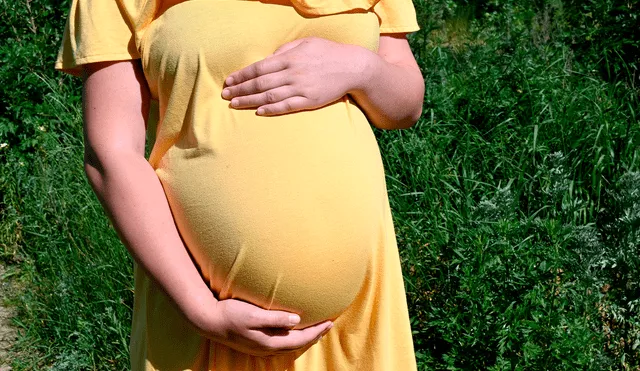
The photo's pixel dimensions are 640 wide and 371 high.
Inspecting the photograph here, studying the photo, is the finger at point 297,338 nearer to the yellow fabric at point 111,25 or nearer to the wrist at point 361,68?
the wrist at point 361,68

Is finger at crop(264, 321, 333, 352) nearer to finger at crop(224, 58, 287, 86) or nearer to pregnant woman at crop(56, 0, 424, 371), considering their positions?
pregnant woman at crop(56, 0, 424, 371)

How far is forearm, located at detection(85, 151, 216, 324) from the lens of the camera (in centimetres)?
153

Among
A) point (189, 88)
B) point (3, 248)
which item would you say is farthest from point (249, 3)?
point (3, 248)

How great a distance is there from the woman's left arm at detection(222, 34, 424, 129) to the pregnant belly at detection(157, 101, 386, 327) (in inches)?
1.2

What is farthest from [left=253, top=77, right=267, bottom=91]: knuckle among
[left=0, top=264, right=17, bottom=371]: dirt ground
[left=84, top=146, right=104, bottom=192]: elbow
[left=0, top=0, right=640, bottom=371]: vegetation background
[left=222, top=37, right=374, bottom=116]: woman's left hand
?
[left=0, top=264, right=17, bottom=371]: dirt ground

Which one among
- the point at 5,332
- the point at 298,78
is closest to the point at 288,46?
the point at 298,78

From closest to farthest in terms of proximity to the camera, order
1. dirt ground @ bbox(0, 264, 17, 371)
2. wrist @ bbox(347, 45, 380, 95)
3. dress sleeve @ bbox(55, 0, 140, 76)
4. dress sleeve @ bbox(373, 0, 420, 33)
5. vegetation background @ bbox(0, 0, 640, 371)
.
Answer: dress sleeve @ bbox(55, 0, 140, 76)
wrist @ bbox(347, 45, 380, 95)
dress sleeve @ bbox(373, 0, 420, 33)
vegetation background @ bbox(0, 0, 640, 371)
dirt ground @ bbox(0, 264, 17, 371)

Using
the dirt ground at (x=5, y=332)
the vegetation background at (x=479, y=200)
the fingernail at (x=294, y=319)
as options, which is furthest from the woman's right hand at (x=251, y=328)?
the dirt ground at (x=5, y=332)

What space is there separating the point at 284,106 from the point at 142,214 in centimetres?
32

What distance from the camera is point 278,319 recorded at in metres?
1.55

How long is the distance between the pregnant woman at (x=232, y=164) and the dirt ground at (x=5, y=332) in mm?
2452

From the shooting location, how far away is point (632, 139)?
396 cm

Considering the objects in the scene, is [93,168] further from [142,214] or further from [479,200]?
[479,200]

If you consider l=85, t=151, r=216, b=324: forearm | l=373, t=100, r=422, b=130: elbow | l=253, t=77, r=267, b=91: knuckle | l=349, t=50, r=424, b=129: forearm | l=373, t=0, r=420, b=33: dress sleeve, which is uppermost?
l=373, t=0, r=420, b=33: dress sleeve
